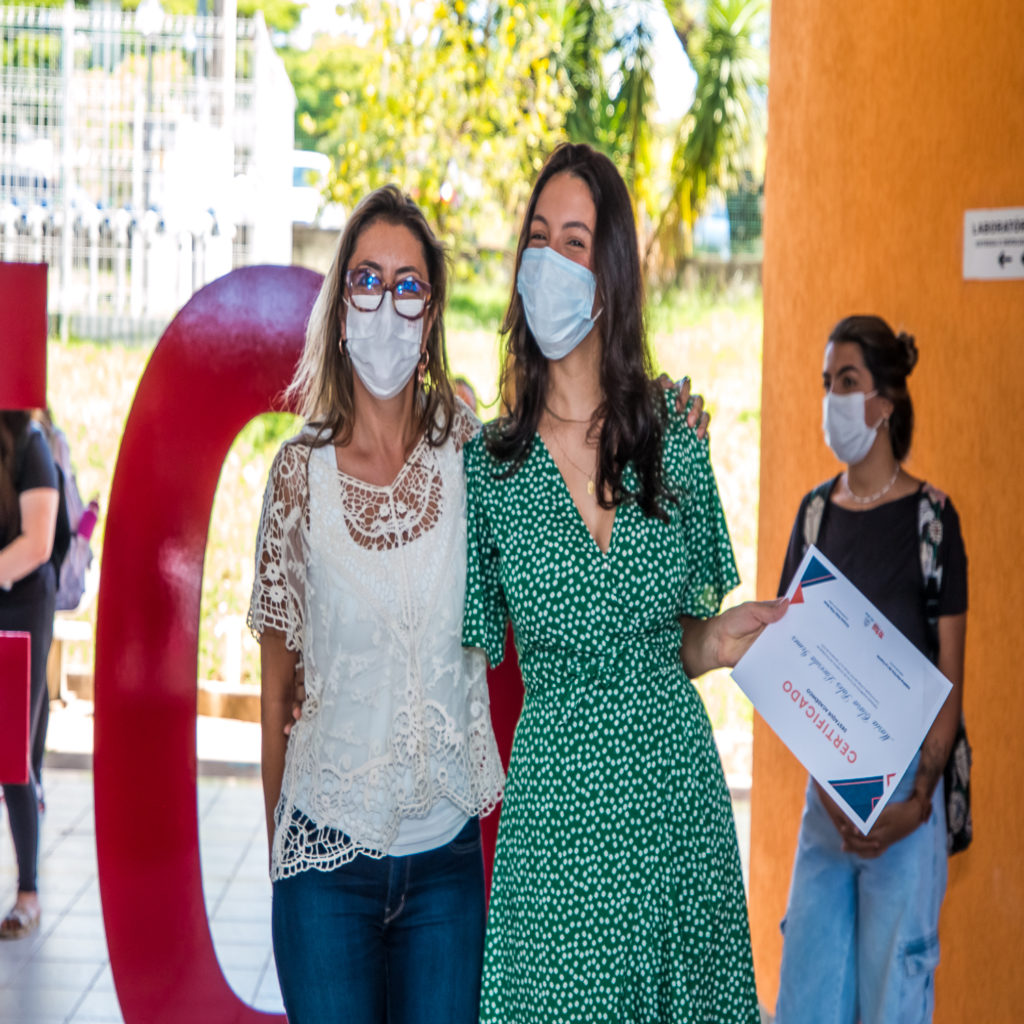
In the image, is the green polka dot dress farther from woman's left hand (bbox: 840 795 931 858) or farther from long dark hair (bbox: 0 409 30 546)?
long dark hair (bbox: 0 409 30 546)

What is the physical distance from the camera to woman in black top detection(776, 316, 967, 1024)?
259cm

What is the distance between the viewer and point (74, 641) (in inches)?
201

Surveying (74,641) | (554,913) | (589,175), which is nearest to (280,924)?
(554,913)

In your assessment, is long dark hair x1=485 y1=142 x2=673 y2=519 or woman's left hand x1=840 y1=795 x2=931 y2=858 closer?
long dark hair x1=485 y1=142 x2=673 y2=519

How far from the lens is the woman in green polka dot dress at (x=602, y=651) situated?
1.75 m

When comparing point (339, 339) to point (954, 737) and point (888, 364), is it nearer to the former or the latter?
point (888, 364)

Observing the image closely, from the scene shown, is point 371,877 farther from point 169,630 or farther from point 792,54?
point 792,54

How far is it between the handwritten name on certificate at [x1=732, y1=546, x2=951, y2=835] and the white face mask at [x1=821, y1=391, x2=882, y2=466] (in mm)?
607

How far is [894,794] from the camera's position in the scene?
2.62 metres

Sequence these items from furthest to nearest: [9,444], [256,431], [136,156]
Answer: [256,431] → [136,156] → [9,444]

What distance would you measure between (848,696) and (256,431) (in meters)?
3.99

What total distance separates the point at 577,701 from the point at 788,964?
1.32 meters

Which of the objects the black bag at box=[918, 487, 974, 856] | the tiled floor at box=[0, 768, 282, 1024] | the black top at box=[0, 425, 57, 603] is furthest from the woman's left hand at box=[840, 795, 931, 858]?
the black top at box=[0, 425, 57, 603]

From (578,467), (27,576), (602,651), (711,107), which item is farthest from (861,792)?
(711,107)
